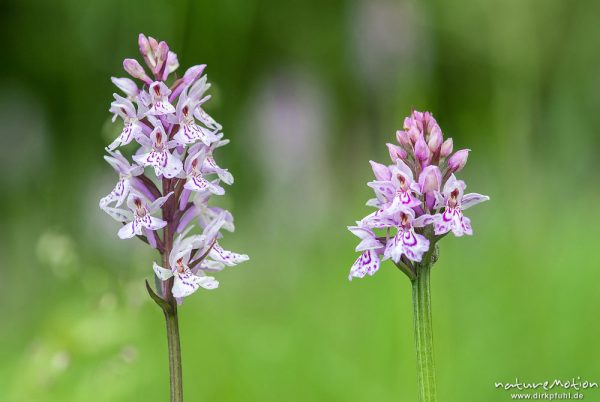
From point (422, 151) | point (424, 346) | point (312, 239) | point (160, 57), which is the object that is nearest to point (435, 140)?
point (422, 151)

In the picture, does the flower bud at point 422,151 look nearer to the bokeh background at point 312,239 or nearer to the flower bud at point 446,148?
the flower bud at point 446,148

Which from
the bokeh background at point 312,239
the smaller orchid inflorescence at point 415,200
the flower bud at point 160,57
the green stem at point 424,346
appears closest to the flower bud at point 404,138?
the smaller orchid inflorescence at point 415,200

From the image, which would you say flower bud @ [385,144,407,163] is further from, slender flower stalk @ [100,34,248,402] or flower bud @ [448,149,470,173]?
slender flower stalk @ [100,34,248,402]

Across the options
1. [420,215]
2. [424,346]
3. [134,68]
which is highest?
[134,68]

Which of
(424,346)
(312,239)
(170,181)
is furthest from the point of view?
(312,239)

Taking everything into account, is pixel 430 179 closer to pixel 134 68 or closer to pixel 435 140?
pixel 435 140

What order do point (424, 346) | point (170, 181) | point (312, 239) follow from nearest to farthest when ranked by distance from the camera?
point (424, 346), point (170, 181), point (312, 239)

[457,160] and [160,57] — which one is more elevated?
[160,57]

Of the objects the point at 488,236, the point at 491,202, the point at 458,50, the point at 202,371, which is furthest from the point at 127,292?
the point at 458,50
